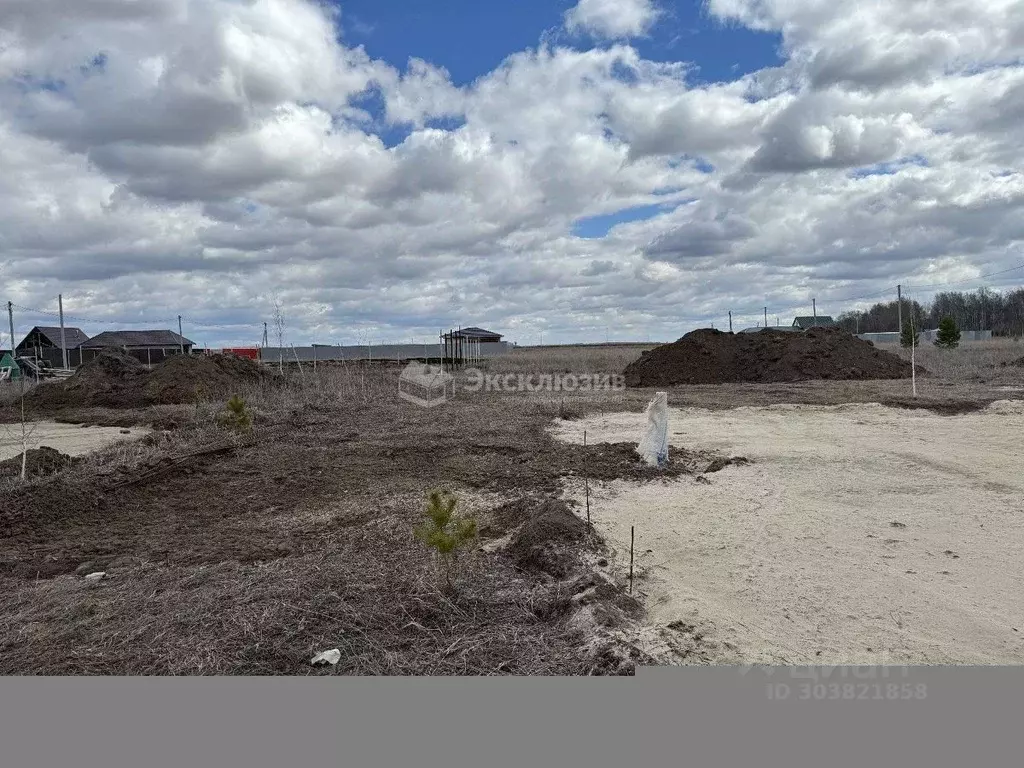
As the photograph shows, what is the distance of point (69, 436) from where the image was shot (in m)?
13.9

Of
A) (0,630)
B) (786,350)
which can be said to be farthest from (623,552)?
(786,350)

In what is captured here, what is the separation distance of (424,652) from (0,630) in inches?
93.5

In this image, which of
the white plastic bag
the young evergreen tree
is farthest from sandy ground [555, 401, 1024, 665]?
the young evergreen tree

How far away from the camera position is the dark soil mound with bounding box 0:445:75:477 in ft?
27.9

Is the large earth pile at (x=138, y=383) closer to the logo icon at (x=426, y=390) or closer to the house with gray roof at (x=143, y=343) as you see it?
the logo icon at (x=426, y=390)

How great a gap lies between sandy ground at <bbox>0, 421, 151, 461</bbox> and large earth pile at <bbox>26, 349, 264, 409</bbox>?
357 centimetres

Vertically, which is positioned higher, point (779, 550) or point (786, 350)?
point (786, 350)

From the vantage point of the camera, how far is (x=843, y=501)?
21.6 ft

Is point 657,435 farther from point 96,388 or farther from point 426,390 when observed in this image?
point 96,388

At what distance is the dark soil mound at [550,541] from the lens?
4.70 meters

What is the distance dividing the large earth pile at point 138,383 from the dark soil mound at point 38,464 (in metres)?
9.21

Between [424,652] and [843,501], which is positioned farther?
[843,501]

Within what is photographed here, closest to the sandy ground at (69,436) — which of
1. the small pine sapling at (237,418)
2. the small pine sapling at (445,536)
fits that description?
the small pine sapling at (237,418)

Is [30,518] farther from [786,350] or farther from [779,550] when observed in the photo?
[786,350]
